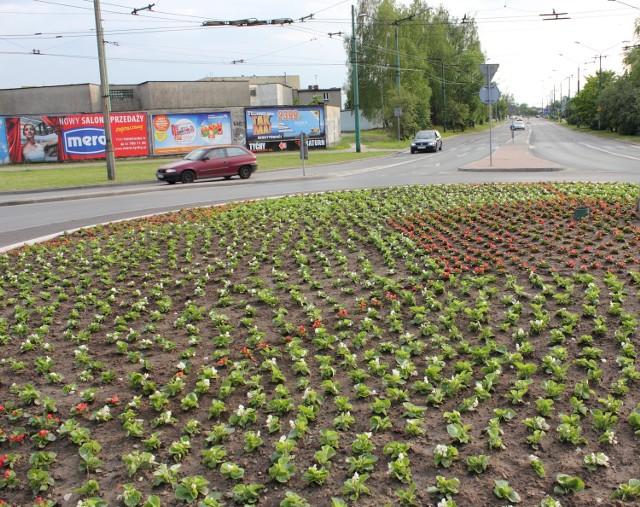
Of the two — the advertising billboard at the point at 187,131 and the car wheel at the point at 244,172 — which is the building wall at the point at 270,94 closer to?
the advertising billboard at the point at 187,131

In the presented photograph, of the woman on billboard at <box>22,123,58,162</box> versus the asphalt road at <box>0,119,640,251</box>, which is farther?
the woman on billboard at <box>22,123,58,162</box>

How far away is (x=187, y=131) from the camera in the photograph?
4266cm

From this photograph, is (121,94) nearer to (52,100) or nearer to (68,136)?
(52,100)

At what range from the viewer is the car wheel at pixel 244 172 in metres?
26.2

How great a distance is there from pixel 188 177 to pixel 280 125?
2138 centimetres

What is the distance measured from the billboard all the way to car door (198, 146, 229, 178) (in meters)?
17.1

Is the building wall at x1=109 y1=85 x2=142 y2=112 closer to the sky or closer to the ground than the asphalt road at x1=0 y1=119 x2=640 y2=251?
closer to the sky

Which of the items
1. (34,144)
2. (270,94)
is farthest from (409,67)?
(34,144)

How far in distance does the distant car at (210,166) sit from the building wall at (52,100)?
23.7 m

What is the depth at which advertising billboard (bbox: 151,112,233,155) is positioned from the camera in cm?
4222

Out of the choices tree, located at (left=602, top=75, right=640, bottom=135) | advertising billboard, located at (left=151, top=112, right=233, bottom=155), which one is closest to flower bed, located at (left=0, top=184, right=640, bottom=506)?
advertising billboard, located at (left=151, top=112, right=233, bottom=155)

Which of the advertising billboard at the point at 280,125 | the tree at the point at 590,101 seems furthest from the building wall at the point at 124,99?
the tree at the point at 590,101

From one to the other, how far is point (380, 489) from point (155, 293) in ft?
14.0

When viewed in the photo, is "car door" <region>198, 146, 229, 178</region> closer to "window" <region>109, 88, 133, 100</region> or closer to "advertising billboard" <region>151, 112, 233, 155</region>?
"advertising billboard" <region>151, 112, 233, 155</region>
